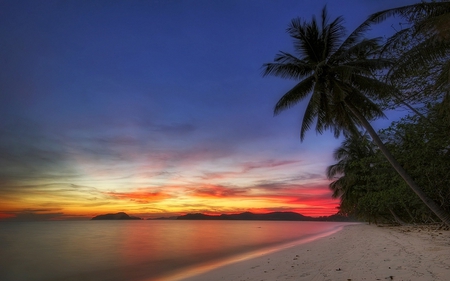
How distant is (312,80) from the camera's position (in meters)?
13.1

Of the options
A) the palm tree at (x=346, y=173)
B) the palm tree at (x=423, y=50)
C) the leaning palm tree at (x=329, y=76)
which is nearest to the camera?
the palm tree at (x=423, y=50)

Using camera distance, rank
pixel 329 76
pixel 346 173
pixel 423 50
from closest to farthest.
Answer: pixel 423 50, pixel 329 76, pixel 346 173

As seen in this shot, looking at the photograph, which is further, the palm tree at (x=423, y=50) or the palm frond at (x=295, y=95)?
the palm frond at (x=295, y=95)

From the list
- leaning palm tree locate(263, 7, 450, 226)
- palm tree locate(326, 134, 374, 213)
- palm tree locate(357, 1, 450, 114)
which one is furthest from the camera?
palm tree locate(326, 134, 374, 213)

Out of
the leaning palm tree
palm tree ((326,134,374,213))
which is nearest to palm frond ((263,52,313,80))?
the leaning palm tree

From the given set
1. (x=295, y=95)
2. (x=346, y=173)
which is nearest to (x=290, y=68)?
(x=295, y=95)

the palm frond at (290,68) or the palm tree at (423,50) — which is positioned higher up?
the palm frond at (290,68)

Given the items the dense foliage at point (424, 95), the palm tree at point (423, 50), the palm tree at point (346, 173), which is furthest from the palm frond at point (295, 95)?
the palm tree at point (346, 173)

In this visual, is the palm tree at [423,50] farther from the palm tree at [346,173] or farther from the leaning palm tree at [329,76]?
the palm tree at [346,173]

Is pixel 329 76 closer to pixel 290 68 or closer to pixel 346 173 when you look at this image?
pixel 290 68

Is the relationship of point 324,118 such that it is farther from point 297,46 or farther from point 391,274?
point 391,274

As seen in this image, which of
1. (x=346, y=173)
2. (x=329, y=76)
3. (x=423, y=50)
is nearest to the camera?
(x=423, y=50)

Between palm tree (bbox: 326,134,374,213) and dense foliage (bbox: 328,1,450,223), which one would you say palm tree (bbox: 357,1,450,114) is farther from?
palm tree (bbox: 326,134,374,213)

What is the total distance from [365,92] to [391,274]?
8981 mm
